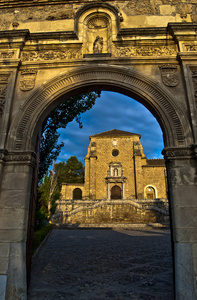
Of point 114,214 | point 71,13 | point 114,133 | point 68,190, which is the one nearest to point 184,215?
point 71,13

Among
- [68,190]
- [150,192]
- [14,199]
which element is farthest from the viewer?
[68,190]

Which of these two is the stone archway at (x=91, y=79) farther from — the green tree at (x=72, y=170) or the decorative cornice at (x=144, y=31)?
the green tree at (x=72, y=170)

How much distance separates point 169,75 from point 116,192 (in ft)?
82.7

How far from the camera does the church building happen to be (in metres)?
28.5

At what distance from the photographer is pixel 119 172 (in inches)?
1161

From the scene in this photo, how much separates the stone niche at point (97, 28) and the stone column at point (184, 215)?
316 centimetres

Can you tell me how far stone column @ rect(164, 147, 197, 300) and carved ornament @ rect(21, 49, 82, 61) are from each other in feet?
10.6

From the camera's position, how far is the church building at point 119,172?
93.6 feet

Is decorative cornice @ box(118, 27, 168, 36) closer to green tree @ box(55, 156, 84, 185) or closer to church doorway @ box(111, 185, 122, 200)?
church doorway @ box(111, 185, 122, 200)

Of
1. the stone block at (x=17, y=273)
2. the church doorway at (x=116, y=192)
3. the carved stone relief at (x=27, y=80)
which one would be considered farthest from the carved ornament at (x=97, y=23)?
the church doorway at (x=116, y=192)

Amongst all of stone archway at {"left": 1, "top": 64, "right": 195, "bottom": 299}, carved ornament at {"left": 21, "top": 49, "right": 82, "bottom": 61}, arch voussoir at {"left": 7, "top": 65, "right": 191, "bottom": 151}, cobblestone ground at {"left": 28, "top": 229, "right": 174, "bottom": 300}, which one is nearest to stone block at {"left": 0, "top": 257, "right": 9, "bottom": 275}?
stone archway at {"left": 1, "top": 64, "right": 195, "bottom": 299}

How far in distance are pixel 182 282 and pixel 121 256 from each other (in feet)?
13.3

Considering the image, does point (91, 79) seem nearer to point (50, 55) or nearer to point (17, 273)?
point (50, 55)

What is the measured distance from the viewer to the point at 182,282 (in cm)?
353
